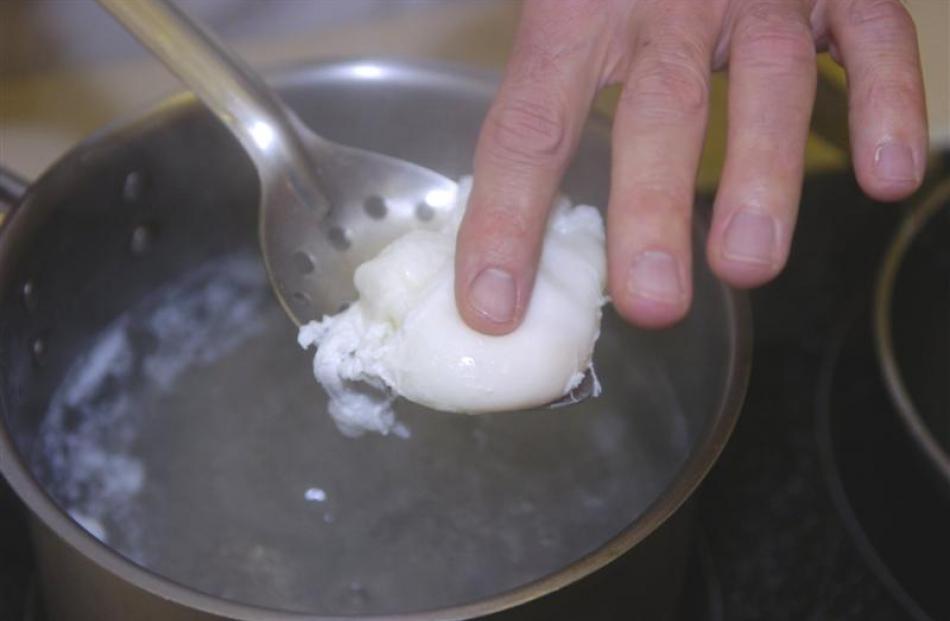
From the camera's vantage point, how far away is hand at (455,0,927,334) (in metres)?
0.55

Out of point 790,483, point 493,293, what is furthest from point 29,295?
point 790,483

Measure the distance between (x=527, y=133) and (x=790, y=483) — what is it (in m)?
0.41

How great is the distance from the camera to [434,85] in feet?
2.72

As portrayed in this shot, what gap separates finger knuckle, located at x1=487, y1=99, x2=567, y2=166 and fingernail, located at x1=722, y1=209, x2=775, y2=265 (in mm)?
114

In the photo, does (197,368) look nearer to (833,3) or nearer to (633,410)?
(633,410)

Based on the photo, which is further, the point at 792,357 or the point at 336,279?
the point at 792,357

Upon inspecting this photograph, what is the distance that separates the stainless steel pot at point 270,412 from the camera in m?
0.72

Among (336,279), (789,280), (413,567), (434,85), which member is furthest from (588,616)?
(789,280)

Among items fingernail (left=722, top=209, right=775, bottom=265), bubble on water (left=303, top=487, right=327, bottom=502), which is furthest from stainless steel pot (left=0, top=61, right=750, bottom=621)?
fingernail (left=722, top=209, right=775, bottom=265)

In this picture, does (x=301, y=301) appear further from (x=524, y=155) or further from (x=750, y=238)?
(x=750, y=238)

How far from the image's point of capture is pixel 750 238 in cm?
55

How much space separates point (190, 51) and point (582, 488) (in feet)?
1.27

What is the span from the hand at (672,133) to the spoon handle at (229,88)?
0.57 ft

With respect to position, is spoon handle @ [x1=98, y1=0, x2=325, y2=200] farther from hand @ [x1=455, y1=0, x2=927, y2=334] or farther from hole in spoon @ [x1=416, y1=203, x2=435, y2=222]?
hand @ [x1=455, y1=0, x2=927, y2=334]
